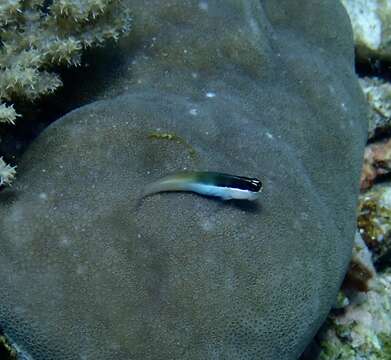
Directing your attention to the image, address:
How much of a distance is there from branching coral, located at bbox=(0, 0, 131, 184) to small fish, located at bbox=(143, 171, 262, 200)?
93 cm

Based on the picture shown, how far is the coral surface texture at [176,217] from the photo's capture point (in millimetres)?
2420

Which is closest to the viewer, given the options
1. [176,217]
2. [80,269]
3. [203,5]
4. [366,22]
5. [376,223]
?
[80,269]

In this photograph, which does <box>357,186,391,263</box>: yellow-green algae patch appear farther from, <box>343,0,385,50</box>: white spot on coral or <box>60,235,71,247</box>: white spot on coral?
<box>60,235,71,247</box>: white spot on coral

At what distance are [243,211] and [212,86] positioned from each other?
1007 millimetres

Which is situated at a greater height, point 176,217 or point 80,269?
point 176,217

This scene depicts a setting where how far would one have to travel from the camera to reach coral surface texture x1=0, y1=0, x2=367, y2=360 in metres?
2.42

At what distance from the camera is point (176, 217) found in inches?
101

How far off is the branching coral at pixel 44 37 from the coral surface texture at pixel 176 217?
259mm

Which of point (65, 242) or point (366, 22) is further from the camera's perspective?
point (366, 22)

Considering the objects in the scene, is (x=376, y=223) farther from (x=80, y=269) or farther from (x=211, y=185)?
(x=80, y=269)

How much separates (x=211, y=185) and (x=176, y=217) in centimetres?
27

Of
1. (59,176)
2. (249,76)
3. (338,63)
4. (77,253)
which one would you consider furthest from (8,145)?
(338,63)

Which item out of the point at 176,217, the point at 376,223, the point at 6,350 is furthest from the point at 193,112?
the point at 376,223

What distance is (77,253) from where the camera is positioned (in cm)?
246
